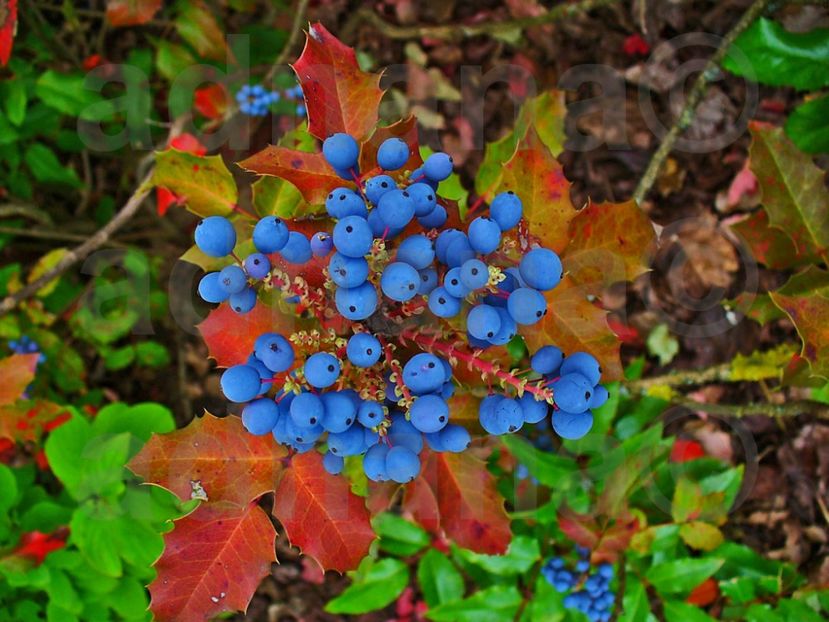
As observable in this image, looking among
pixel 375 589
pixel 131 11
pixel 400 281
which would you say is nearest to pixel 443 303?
pixel 400 281

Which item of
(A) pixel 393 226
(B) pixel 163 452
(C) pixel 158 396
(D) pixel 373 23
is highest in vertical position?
(A) pixel 393 226

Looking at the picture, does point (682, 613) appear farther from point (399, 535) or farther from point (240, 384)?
point (240, 384)

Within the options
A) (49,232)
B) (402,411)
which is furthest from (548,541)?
(49,232)

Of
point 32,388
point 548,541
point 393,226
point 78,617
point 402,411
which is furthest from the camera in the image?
point 32,388

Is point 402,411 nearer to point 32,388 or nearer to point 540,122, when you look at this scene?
point 540,122

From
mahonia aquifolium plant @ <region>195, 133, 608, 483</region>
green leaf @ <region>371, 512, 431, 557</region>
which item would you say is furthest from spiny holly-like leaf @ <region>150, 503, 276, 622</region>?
green leaf @ <region>371, 512, 431, 557</region>

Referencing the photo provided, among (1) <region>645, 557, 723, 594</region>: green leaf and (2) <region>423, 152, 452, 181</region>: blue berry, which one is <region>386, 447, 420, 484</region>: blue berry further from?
(1) <region>645, 557, 723, 594</region>: green leaf

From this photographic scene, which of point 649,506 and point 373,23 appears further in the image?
point 373,23
